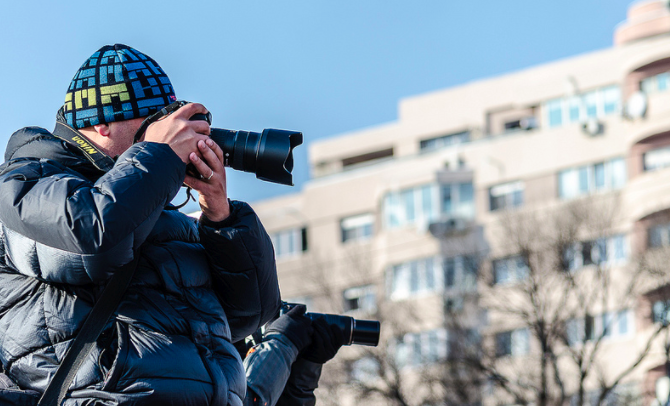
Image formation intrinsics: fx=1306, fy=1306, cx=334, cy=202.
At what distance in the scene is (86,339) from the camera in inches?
140

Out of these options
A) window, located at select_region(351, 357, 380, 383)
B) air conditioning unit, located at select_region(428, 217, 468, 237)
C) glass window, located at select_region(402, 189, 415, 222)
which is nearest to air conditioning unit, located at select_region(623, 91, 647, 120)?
air conditioning unit, located at select_region(428, 217, 468, 237)

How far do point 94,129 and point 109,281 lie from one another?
1.93 feet

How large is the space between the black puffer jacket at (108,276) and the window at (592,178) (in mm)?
39047

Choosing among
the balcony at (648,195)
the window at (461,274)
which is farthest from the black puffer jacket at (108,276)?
the balcony at (648,195)

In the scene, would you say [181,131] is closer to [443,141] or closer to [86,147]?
[86,147]

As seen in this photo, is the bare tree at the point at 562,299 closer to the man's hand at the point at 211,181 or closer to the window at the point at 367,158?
the window at the point at 367,158

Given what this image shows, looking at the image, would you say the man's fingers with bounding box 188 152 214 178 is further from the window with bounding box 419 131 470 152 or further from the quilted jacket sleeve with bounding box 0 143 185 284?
the window with bounding box 419 131 470 152

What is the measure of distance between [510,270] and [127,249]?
30.8 m

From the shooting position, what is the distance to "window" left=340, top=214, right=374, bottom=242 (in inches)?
1984

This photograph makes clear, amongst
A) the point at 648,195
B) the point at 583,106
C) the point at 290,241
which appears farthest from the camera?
the point at 290,241

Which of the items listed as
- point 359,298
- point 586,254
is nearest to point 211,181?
point 586,254

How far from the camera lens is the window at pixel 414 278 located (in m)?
43.3

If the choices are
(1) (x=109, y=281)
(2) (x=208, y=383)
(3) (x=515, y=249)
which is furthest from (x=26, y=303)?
(3) (x=515, y=249)

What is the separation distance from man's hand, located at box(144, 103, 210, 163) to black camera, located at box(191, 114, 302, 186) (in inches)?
1.9
